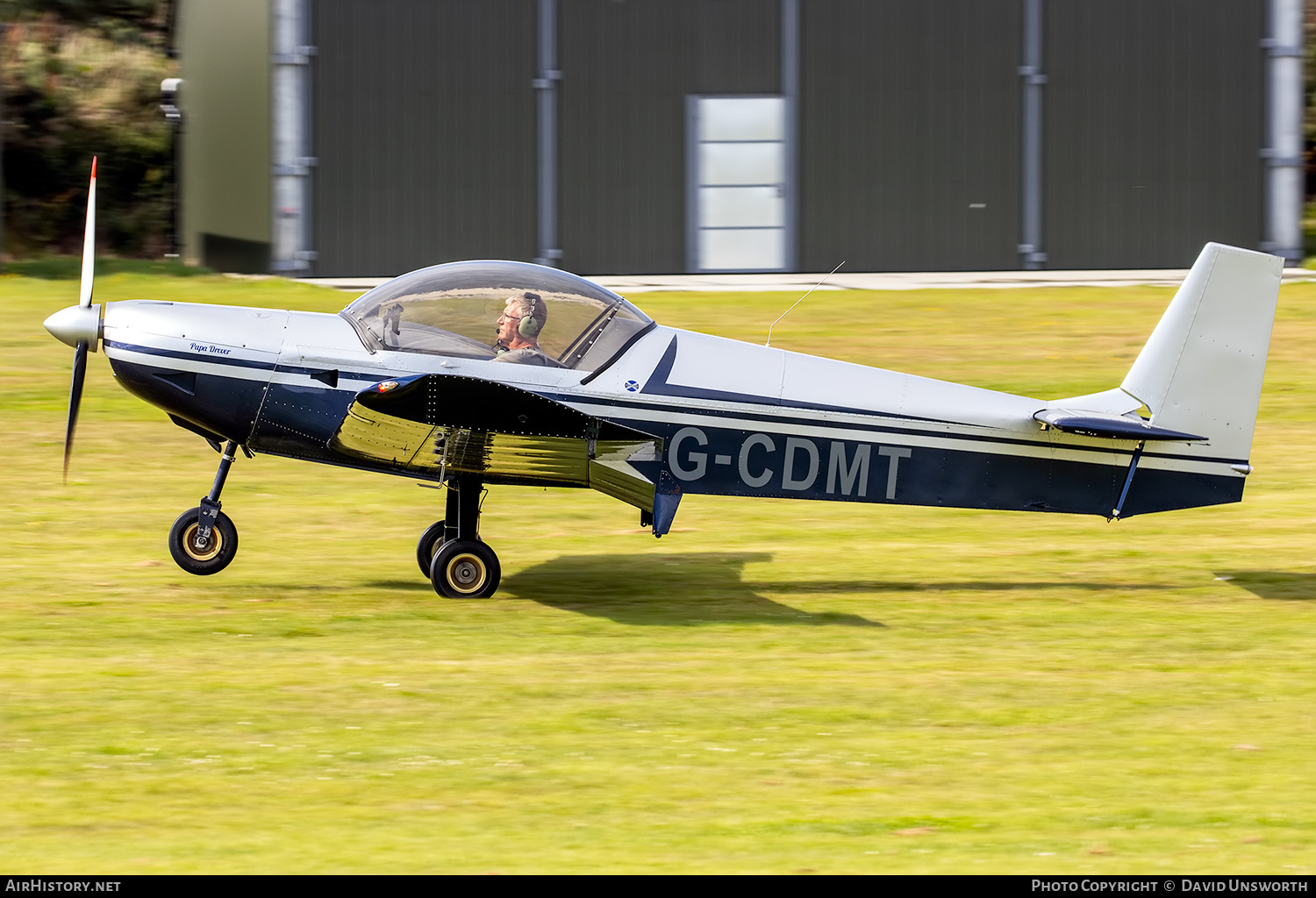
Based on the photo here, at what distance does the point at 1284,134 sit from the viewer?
2678cm

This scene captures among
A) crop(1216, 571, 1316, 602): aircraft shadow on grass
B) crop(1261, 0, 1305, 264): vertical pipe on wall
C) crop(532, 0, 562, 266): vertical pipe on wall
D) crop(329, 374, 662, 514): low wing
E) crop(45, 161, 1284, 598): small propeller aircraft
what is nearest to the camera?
crop(329, 374, 662, 514): low wing

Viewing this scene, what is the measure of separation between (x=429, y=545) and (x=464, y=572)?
686 mm

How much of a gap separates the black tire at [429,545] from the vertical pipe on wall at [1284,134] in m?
20.4

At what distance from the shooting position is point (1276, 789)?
6.50 metres

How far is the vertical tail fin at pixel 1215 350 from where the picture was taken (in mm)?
9680

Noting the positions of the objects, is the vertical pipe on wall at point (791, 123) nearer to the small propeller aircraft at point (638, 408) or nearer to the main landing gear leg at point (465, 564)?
the small propeller aircraft at point (638, 408)

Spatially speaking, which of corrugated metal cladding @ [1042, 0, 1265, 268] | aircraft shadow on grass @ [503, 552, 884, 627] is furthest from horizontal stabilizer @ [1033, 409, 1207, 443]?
corrugated metal cladding @ [1042, 0, 1265, 268]

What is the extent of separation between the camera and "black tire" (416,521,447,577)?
1030cm

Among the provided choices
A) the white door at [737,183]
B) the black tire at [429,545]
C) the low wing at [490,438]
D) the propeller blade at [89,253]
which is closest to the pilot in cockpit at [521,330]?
the low wing at [490,438]

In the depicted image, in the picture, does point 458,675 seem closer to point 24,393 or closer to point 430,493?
point 430,493

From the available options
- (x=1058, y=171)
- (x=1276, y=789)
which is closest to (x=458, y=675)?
(x=1276, y=789)

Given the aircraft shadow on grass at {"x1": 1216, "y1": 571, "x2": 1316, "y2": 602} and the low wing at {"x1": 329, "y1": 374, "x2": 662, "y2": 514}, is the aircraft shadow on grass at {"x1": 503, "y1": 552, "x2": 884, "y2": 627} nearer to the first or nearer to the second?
the low wing at {"x1": 329, "y1": 374, "x2": 662, "y2": 514}

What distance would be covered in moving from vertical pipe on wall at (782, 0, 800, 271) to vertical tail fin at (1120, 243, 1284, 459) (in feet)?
55.1
